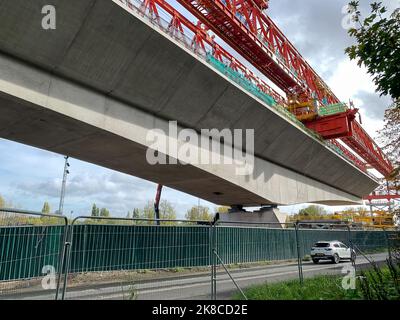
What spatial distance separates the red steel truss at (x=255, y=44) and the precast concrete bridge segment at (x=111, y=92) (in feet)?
4.45

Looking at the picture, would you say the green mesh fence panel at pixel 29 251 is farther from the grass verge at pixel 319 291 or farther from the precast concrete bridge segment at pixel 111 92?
the precast concrete bridge segment at pixel 111 92

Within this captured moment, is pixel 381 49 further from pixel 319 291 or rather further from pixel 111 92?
pixel 111 92

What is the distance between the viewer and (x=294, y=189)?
28453 millimetres

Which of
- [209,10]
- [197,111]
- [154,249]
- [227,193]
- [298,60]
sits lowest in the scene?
[154,249]

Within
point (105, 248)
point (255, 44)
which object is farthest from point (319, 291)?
point (255, 44)

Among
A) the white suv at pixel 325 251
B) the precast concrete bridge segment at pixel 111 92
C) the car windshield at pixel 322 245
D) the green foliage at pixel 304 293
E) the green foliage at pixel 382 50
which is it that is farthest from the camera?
the car windshield at pixel 322 245

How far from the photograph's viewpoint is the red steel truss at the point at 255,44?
19328 mm

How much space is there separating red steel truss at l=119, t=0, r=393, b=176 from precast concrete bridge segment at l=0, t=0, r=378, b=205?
136 centimetres

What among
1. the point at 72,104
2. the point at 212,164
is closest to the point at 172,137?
the point at 212,164

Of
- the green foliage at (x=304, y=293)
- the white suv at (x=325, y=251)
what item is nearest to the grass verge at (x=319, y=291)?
the green foliage at (x=304, y=293)

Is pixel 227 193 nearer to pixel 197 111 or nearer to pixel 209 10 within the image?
pixel 197 111

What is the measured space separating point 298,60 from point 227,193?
1613cm

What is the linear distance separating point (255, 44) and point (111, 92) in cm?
1329

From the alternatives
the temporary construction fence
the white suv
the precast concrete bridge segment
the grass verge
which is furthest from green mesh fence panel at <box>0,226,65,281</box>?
the white suv
